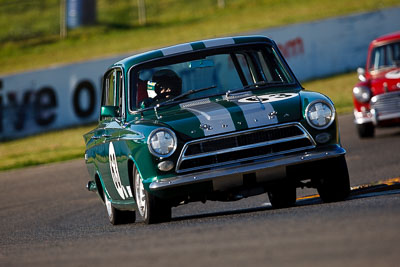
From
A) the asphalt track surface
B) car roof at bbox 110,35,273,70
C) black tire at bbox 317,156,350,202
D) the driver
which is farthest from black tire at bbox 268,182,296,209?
car roof at bbox 110,35,273,70

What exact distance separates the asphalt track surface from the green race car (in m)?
0.26

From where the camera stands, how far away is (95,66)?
879 inches

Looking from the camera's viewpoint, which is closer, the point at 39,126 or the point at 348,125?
the point at 348,125

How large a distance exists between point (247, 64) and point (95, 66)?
1448cm

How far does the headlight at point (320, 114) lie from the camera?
23.2ft

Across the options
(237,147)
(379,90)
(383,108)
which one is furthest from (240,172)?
(379,90)

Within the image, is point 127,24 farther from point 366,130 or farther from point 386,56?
point 366,130

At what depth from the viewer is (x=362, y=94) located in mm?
14477

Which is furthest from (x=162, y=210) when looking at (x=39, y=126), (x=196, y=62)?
(x=39, y=126)

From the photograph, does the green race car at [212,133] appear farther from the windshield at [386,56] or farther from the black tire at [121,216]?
the windshield at [386,56]

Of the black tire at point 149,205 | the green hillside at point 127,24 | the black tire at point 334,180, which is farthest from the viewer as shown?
the green hillside at point 127,24

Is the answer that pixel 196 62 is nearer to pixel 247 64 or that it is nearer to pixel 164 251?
pixel 247 64

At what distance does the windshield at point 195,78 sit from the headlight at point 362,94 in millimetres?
6520

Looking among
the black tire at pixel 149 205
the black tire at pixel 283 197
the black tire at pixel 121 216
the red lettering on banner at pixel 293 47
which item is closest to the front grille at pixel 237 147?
the black tire at pixel 149 205
